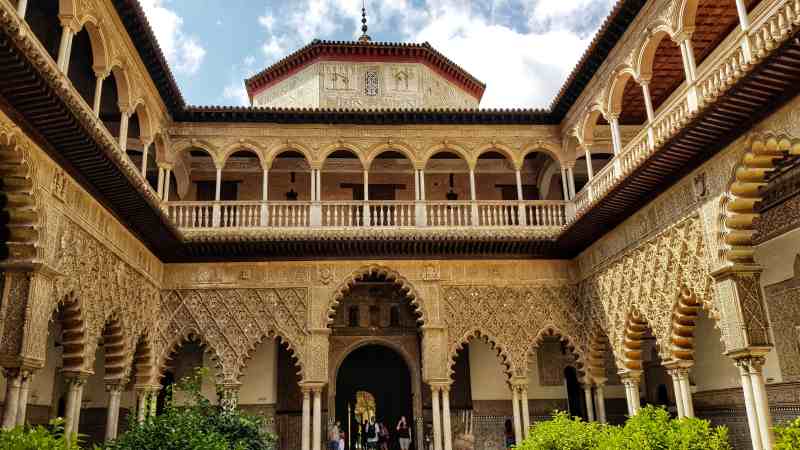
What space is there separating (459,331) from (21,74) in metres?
8.28

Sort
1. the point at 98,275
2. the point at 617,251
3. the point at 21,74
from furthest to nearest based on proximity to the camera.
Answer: the point at 617,251 → the point at 98,275 → the point at 21,74

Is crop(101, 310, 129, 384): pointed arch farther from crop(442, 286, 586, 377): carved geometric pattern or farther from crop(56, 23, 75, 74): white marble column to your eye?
crop(442, 286, 586, 377): carved geometric pattern

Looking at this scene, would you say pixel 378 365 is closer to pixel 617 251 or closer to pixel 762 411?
pixel 617 251

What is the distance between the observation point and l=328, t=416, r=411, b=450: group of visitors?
12828 mm

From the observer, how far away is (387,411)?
47.9ft

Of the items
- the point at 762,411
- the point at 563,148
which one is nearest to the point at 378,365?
the point at 563,148

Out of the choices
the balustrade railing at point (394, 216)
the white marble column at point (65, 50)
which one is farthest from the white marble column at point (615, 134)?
the white marble column at point (65, 50)

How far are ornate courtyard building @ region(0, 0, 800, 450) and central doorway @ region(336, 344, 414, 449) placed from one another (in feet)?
0.18

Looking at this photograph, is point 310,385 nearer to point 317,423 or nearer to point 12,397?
point 317,423

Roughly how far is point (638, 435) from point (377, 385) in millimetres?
8448

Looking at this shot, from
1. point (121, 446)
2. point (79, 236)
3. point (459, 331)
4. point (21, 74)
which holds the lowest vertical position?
point (121, 446)

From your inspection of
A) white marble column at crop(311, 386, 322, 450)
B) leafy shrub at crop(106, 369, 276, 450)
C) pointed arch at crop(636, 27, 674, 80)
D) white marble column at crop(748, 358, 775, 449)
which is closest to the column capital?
white marble column at crop(311, 386, 322, 450)

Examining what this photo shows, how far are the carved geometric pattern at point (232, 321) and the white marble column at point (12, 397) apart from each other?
4.56 metres

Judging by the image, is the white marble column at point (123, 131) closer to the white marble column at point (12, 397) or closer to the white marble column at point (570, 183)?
the white marble column at point (12, 397)
